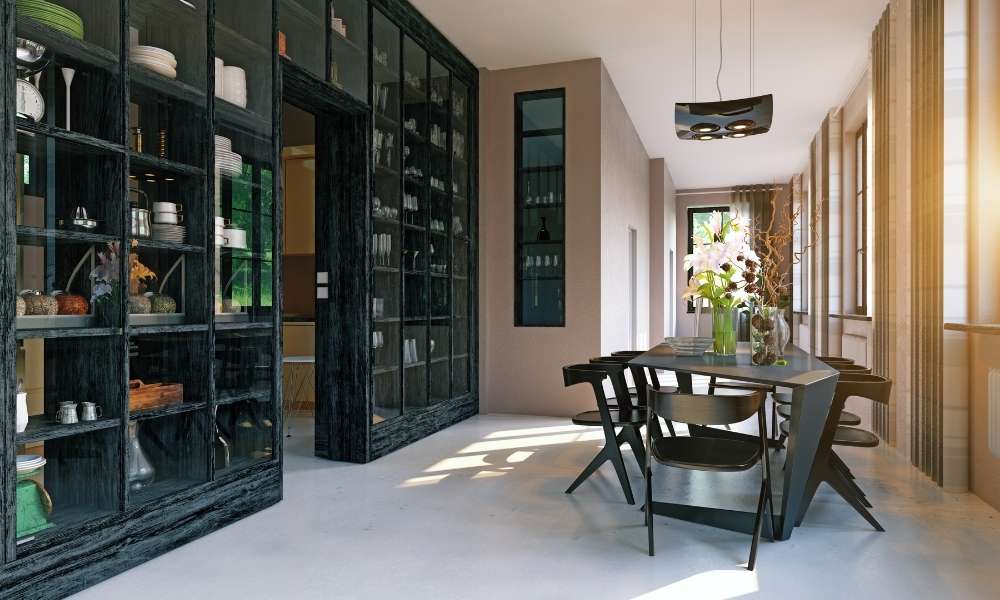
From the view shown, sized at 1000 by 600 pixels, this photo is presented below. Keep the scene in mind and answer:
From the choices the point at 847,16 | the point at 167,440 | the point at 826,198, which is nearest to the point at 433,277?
the point at 167,440

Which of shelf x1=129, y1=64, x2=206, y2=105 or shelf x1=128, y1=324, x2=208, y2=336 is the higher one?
shelf x1=129, y1=64, x2=206, y2=105

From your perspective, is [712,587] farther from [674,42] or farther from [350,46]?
[674,42]

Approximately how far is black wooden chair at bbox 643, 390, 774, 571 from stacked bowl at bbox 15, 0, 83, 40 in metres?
2.74

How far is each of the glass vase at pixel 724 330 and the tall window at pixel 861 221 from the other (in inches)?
173

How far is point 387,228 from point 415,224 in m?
0.50

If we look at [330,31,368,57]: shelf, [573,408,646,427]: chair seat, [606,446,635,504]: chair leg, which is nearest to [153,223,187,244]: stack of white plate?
[330,31,368,57]: shelf

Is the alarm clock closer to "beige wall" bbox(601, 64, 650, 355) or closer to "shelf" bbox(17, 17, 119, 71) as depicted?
"shelf" bbox(17, 17, 119, 71)

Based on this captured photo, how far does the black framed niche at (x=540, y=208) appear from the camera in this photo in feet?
21.7

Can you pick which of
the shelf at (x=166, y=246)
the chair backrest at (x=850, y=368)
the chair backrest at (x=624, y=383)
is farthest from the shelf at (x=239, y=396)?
the chair backrest at (x=850, y=368)

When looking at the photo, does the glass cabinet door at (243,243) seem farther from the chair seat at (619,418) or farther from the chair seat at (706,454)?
the chair seat at (706,454)

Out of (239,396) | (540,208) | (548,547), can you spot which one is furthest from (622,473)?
(540,208)

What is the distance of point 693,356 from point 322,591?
7.45ft

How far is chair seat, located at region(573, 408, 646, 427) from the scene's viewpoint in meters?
3.80

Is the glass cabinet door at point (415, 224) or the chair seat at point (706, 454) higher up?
the glass cabinet door at point (415, 224)
